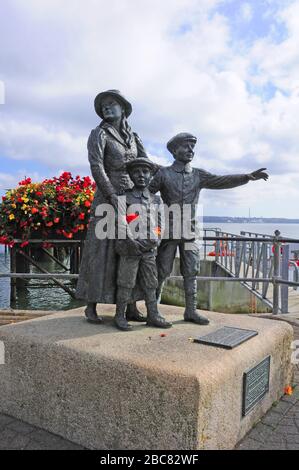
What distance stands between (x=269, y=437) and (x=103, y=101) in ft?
9.76

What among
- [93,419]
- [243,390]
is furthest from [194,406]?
[93,419]

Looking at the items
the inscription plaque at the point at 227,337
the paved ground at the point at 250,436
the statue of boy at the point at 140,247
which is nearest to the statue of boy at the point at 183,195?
the statue of boy at the point at 140,247

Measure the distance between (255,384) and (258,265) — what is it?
7078 millimetres

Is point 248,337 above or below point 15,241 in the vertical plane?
below

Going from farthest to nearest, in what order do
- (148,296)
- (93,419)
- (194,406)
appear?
1. (148,296)
2. (93,419)
3. (194,406)

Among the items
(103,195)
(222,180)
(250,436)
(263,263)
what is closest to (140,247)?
(103,195)

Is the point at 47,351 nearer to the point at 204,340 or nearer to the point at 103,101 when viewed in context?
the point at 204,340

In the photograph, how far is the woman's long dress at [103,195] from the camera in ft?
11.2

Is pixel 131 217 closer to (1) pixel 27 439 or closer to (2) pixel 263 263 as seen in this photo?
(1) pixel 27 439

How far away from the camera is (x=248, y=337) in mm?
3076

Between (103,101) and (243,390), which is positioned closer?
(243,390)

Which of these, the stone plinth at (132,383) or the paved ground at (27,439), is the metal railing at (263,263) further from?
the paved ground at (27,439)

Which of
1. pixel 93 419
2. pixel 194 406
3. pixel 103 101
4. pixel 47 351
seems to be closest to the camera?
pixel 194 406

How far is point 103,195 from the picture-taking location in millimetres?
3439
